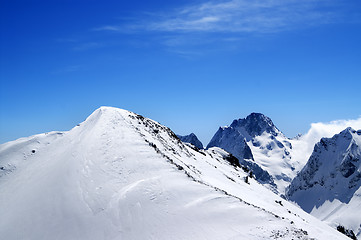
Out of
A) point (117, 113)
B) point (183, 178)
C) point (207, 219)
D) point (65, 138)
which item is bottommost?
point (207, 219)

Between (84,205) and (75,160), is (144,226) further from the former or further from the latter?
(75,160)

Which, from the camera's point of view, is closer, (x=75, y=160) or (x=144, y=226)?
(x=144, y=226)

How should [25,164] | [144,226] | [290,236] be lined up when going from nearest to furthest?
1. [290,236]
2. [144,226]
3. [25,164]

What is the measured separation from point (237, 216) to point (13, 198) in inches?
840

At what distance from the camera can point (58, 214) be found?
22.1m

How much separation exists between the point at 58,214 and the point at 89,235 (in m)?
4.22

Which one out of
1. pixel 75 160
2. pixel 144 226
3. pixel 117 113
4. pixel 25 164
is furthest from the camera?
pixel 117 113

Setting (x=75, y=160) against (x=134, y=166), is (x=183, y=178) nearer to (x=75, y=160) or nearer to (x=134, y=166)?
(x=134, y=166)

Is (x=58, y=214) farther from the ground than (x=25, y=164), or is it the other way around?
(x=25, y=164)

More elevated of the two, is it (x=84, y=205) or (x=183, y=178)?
(x=183, y=178)

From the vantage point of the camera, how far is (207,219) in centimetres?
2044

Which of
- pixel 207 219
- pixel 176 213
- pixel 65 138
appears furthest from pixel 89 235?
pixel 65 138

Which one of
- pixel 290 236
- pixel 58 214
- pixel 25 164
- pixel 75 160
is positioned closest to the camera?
pixel 290 236

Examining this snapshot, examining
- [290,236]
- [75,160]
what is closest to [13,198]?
[75,160]
